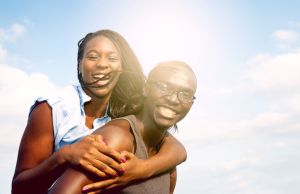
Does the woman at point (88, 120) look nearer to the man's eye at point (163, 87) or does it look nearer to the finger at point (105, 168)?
the finger at point (105, 168)

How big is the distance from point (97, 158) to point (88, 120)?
1699mm

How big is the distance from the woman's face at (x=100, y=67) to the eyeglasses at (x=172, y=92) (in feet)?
2.87

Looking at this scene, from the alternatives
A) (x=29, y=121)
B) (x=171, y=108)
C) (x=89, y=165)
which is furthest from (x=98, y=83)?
(x=89, y=165)

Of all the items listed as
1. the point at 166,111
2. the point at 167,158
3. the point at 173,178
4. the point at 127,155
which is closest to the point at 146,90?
the point at 166,111

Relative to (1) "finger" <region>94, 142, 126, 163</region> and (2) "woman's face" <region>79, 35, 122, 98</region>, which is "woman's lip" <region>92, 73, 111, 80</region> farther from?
(1) "finger" <region>94, 142, 126, 163</region>

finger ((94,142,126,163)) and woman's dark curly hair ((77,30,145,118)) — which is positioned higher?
woman's dark curly hair ((77,30,145,118))

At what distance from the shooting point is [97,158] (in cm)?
309

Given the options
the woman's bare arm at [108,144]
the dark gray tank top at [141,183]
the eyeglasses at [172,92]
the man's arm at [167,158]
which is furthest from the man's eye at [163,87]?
the man's arm at [167,158]

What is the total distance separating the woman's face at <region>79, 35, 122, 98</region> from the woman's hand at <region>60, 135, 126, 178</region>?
1.45 metres

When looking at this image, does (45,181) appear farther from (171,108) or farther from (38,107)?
(171,108)

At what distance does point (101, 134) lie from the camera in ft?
10.6

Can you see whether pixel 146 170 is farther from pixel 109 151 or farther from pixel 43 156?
pixel 43 156

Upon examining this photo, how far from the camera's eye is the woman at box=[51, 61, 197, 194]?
3502 millimetres

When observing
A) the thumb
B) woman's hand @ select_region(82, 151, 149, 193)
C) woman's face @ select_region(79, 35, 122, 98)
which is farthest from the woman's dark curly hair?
the thumb
